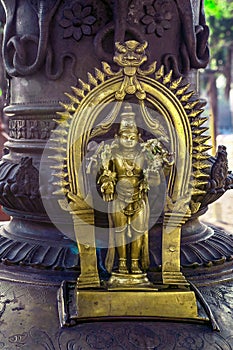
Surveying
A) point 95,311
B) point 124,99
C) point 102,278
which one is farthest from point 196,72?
point 95,311

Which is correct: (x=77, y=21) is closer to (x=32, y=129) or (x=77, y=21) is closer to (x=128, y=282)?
(x=32, y=129)

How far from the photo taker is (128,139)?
2.13 metres

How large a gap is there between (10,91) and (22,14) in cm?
42

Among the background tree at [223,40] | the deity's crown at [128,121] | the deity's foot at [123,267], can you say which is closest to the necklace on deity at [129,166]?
the deity's crown at [128,121]

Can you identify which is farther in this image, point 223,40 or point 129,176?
point 223,40

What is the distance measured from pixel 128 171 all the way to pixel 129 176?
2 cm

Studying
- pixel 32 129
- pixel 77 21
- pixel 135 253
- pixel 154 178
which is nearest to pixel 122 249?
pixel 135 253

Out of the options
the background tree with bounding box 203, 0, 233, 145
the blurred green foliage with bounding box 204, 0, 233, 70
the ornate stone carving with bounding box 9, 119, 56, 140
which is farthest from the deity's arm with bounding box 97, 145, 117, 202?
the blurred green foliage with bounding box 204, 0, 233, 70

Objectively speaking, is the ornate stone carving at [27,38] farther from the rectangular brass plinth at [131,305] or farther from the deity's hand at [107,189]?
the rectangular brass plinth at [131,305]

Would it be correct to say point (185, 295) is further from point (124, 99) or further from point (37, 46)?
point (37, 46)

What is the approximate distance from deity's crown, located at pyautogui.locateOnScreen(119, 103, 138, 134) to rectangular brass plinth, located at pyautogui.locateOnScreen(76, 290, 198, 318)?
2.14ft

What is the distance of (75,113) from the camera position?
2125mm

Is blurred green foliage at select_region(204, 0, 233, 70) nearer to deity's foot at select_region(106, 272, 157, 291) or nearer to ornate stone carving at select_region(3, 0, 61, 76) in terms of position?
ornate stone carving at select_region(3, 0, 61, 76)

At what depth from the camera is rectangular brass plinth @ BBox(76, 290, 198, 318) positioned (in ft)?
6.97
